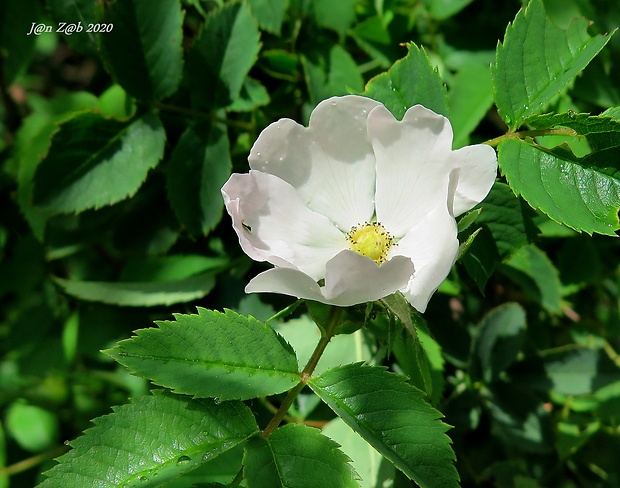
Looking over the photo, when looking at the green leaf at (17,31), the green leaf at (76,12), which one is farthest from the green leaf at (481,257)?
the green leaf at (17,31)

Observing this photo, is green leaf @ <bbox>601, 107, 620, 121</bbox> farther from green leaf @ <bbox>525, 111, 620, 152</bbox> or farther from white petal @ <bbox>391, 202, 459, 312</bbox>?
white petal @ <bbox>391, 202, 459, 312</bbox>

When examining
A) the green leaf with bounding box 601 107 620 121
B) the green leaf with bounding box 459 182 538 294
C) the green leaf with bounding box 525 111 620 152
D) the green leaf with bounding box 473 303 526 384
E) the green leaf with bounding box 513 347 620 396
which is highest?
the green leaf with bounding box 601 107 620 121

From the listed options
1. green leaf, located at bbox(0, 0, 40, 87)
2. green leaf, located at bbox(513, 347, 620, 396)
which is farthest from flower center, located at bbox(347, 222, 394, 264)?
green leaf, located at bbox(0, 0, 40, 87)

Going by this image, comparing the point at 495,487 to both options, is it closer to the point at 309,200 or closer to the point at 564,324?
the point at 564,324

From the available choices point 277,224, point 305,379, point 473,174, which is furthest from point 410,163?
point 305,379

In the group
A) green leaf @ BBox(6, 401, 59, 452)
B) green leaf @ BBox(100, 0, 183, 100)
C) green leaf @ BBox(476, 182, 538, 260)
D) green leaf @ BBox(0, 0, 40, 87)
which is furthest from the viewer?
green leaf @ BBox(6, 401, 59, 452)
